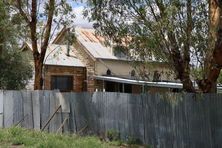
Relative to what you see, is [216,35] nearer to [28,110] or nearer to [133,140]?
[133,140]

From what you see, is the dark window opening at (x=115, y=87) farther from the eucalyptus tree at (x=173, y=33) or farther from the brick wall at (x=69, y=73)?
the eucalyptus tree at (x=173, y=33)

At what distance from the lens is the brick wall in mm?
35062

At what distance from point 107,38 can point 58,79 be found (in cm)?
2091

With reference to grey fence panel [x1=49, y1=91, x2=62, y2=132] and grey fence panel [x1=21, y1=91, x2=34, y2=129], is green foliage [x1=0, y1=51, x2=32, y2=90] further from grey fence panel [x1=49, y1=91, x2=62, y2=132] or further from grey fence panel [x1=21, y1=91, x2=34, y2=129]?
grey fence panel [x1=49, y1=91, x2=62, y2=132]

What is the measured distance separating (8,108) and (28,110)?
183 centimetres

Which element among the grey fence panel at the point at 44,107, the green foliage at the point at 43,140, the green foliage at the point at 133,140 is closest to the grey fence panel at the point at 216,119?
the green foliage at the point at 133,140

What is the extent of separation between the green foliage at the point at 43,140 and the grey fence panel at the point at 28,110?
2.74 metres

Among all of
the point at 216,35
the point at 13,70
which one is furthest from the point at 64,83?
the point at 216,35

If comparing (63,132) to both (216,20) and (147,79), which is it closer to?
(147,79)

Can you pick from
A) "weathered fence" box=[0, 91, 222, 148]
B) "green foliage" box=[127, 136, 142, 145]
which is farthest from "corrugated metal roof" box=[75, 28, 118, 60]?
"green foliage" box=[127, 136, 142, 145]

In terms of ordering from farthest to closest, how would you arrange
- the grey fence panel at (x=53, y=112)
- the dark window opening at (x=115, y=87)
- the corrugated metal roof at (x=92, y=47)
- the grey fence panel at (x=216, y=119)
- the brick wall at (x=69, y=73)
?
the dark window opening at (x=115, y=87) < the corrugated metal roof at (x=92, y=47) < the brick wall at (x=69, y=73) < the grey fence panel at (x=53, y=112) < the grey fence panel at (x=216, y=119)

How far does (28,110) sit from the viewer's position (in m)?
22.8

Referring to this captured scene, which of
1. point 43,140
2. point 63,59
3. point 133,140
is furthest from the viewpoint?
point 63,59

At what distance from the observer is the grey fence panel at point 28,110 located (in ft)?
74.2
